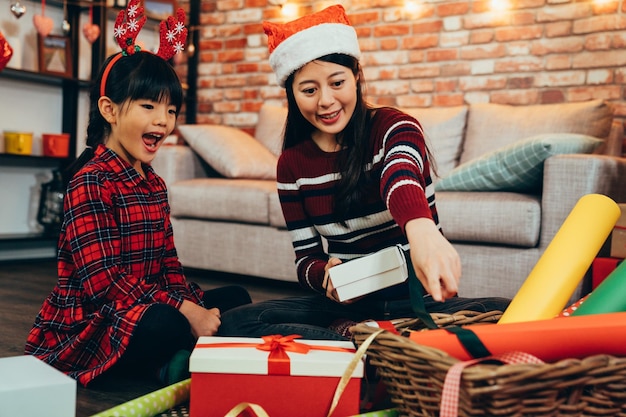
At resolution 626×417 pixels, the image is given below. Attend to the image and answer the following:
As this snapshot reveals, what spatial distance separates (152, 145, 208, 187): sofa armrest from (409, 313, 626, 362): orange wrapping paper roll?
2.51 meters

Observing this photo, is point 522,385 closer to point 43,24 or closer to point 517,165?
point 517,165

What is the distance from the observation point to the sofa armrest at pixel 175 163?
10.6 feet

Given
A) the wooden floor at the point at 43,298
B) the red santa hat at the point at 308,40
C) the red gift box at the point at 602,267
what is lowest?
the wooden floor at the point at 43,298

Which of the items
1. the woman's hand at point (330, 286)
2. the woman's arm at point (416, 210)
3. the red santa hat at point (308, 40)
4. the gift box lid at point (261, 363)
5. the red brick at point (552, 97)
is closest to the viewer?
the woman's arm at point (416, 210)

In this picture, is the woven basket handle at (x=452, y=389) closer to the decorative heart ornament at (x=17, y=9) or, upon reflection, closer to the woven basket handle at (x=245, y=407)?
the woven basket handle at (x=245, y=407)

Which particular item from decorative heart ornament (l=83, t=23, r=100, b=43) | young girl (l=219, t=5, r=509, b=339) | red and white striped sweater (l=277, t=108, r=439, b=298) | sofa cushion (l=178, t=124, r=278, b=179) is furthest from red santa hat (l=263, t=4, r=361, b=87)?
decorative heart ornament (l=83, t=23, r=100, b=43)

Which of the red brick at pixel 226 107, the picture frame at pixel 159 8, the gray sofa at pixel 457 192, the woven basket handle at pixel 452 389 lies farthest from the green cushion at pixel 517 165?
the picture frame at pixel 159 8

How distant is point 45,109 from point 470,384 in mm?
3415

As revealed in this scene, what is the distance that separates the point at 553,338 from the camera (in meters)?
0.86

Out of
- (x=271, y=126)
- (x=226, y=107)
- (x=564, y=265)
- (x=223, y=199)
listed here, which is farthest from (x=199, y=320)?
(x=226, y=107)

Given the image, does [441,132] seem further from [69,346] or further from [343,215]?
[69,346]

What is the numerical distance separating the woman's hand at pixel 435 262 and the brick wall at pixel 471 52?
239 cm

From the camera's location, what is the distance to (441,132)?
120 inches

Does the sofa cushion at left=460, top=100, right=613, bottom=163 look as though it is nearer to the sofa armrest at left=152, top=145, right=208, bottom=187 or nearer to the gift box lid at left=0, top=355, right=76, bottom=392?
the sofa armrest at left=152, top=145, right=208, bottom=187
